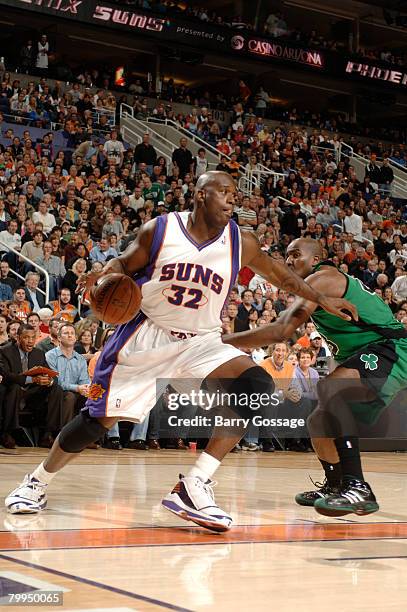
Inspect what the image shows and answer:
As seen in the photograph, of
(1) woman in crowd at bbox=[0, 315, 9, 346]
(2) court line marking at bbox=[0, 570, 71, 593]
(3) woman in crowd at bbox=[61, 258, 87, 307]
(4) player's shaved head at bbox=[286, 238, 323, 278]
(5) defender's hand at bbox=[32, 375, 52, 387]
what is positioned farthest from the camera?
(3) woman in crowd at bbox=[61, 258, 87, 307]

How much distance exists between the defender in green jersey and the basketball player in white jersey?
2.36 ft

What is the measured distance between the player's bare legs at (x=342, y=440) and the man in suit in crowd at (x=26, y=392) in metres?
4.59

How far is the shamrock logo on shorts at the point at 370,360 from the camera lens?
5.83 m

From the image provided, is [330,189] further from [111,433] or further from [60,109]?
[111,433]

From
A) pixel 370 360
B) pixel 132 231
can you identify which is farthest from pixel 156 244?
pixel 132 231

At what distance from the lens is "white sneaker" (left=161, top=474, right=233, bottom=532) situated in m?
4.99

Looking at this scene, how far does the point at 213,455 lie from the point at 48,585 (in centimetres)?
196

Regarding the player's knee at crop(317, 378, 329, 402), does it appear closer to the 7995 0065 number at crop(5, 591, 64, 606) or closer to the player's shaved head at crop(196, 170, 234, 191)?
the player's shaved head at crop(196, 170, 234, 191)

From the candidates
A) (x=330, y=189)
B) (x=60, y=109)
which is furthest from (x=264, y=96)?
(x=60, y=109)

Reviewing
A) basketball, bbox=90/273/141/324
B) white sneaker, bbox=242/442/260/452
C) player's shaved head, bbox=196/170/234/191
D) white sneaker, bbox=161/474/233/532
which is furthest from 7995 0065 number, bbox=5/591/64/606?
white sneaker, bbox=242/442/260/452

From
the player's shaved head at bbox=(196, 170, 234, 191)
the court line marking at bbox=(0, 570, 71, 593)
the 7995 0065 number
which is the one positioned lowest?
the court line marking at bbox=(0, 570, 71, 593)

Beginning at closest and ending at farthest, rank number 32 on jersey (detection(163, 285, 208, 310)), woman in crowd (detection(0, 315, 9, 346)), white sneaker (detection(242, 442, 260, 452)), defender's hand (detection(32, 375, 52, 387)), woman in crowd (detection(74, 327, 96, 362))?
1. number 32 on jersey (detection(163, 285, 208, 310))
2. defender's hand (detection(32, 375, 52, 387))
3. woman in crowd (detection(0, 315, 9, 346))
4. woman in crowd (detection(74, 327, 96, 362))
5. white sneaker (detection(242, 442, 260, 452))

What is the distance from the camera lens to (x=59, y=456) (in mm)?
5422

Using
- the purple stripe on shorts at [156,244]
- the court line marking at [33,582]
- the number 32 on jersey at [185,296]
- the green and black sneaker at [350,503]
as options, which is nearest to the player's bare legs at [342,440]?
the green and black sneaker at [350,503]
